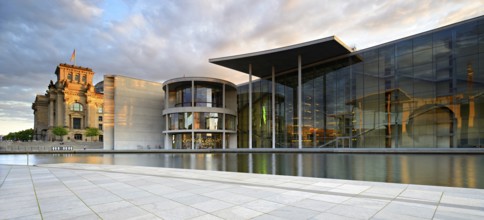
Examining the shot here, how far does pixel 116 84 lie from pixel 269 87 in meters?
31.5

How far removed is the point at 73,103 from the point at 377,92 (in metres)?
109

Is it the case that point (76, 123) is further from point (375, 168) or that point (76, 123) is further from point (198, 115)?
point (375, 168)

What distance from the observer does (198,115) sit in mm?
54062

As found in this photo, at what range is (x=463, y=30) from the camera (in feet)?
106

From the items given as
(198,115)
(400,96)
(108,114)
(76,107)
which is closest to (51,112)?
(76,107)

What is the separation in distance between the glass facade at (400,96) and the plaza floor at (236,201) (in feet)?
101

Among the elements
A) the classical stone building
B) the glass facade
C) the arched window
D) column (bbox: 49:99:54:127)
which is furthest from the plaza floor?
column (bbox: 49:99:54:127)

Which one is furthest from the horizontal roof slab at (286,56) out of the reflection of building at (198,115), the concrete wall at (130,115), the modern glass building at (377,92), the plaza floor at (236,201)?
the plaza floor at (236,201)

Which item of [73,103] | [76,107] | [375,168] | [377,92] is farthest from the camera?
[76,107]

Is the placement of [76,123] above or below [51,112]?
below

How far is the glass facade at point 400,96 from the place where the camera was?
3167cm

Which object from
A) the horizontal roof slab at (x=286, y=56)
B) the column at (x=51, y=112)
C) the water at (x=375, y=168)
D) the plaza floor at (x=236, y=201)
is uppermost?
the horizontal roof slab at (x=286, y=56)

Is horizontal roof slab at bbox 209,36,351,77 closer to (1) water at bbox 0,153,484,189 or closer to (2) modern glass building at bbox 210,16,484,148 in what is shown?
(2) modern glass building at bbox 210,16,484,148

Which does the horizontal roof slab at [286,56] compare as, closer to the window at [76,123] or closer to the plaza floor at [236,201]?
the plaza floor at [236,201]
